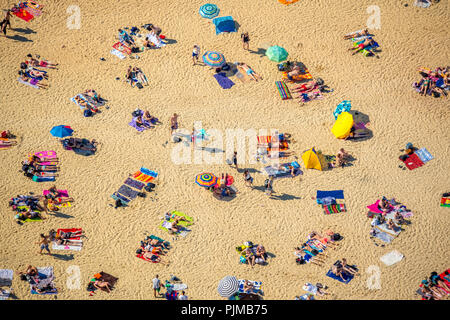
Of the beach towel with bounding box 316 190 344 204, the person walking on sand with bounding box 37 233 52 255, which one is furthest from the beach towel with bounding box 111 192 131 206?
the beach towel with bounding box 316 190 344 204

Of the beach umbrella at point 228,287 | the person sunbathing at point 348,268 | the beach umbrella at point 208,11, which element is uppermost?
the beach umbrella at point 208,11

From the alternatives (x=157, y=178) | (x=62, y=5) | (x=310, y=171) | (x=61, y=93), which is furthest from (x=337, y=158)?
(x=62, y=5)

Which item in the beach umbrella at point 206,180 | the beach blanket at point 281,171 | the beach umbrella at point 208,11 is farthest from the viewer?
the beach umbrella at point 208,11

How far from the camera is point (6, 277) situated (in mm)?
28547

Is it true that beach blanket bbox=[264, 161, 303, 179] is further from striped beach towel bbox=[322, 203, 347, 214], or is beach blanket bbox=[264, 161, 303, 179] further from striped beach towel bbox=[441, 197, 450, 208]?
striped beach towel bbox=[441, 197, 450, 208]

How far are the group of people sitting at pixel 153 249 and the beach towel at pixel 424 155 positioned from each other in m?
16.9

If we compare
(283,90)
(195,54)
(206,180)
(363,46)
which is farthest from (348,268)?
(195,54)

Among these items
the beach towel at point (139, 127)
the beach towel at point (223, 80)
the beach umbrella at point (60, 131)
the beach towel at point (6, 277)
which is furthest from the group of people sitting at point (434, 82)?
the beach towel at point (6, 277)

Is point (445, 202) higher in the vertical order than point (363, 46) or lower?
lower

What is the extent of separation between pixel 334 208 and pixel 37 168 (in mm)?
18346

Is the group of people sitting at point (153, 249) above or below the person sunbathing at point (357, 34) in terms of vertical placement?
below

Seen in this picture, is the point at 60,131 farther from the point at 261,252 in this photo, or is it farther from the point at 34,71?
the point at 261,252

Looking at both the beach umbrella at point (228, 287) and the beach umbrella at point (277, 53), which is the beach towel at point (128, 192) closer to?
the beach umbrella at point (228, 287)

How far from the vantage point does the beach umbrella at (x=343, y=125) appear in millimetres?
33188
